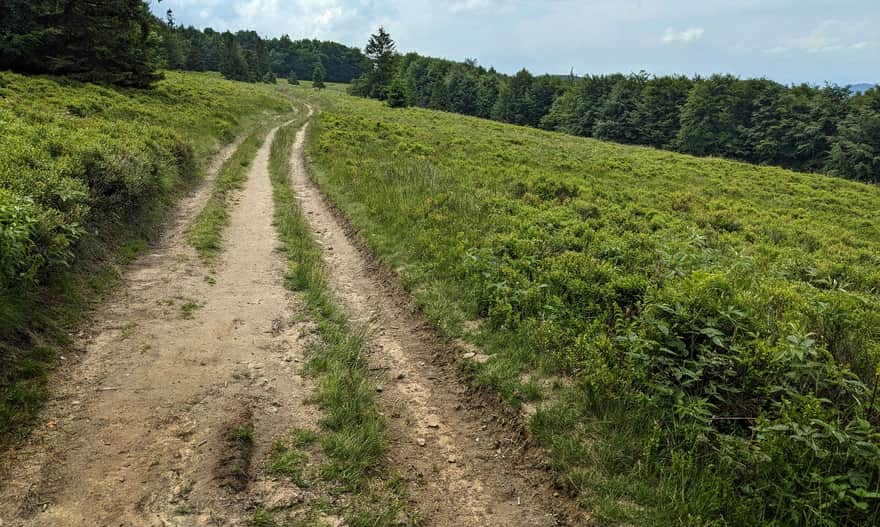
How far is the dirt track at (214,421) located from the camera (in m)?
3.78

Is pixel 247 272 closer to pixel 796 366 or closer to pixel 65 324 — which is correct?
pixel 65 324

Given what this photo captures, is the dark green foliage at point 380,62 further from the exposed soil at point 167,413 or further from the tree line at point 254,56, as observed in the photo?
the exposed soil at point 167,413

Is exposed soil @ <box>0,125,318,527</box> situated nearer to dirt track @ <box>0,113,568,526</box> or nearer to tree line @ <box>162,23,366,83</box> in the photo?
dirt track @ <box>0,113,568,526</box>

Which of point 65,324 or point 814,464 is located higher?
point 814,464

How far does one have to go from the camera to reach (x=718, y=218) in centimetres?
1672

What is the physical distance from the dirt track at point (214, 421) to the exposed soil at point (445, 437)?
1 centimetres

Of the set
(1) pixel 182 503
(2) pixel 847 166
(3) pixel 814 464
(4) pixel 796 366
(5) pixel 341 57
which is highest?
(5) pixel 341 57

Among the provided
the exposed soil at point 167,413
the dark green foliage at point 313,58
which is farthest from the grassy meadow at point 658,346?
the dark green foliage at point 313,58

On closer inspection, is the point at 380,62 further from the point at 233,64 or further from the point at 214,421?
the point at 214,421

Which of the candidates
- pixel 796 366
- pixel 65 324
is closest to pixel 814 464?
pixel 796 366

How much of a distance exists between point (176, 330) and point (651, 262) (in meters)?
8.15

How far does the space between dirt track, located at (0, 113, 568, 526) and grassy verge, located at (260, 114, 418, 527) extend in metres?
0.18

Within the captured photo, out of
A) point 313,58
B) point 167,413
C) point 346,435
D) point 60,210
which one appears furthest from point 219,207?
point 313,58

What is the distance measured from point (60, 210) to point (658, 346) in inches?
353
